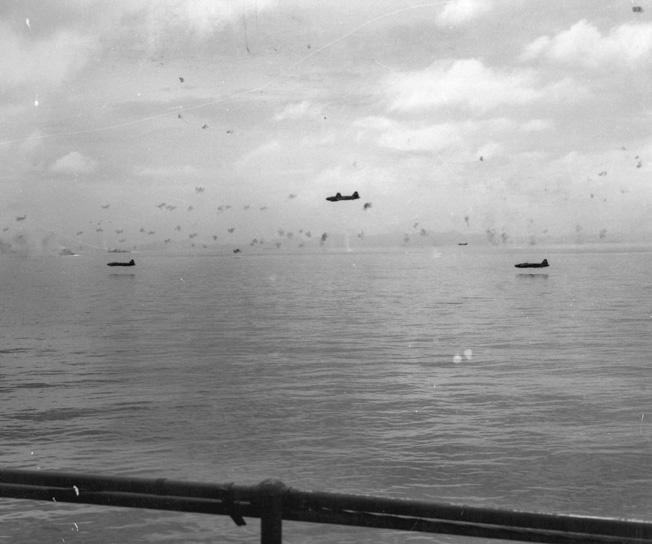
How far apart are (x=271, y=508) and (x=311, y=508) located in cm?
20

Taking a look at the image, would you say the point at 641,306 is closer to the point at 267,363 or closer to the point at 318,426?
the point at 267,363

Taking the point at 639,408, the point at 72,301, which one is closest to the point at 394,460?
the point at 639,408

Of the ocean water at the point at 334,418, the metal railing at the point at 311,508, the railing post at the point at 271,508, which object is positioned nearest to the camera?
the metal railing at the point at 311,508

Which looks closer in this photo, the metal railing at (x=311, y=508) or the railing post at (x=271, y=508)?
the metal railing at (x=311, y=508)

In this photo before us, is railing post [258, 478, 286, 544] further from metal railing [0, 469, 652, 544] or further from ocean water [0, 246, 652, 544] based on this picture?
ocean water [0, 246, 652, 544]

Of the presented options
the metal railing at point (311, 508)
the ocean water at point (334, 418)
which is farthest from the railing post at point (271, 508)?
the ocean water at point (334, 418)

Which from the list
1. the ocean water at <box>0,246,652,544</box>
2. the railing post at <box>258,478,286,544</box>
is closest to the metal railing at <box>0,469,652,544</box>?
the railing post at <box>258,478,286,544</box>

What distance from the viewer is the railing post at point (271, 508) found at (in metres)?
3.26

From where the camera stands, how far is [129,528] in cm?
1437

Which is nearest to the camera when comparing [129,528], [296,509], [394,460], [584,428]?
[296,509]

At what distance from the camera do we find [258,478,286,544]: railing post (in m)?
3.26

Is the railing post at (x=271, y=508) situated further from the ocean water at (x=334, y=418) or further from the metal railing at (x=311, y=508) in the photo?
the ocean water at (x=334, y=418)

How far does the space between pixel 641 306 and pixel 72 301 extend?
7889cm

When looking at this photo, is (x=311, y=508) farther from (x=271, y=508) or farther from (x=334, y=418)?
(x=334, y=418)
